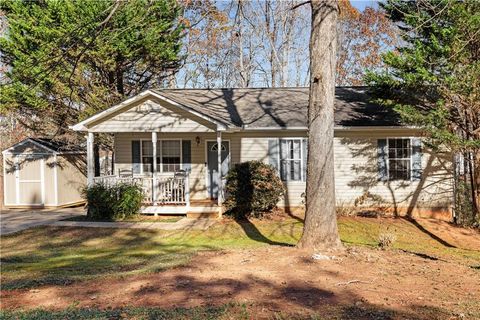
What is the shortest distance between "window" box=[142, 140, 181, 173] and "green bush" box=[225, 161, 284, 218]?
11.2ft

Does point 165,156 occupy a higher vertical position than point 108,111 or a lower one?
lower

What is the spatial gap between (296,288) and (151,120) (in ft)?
34.1

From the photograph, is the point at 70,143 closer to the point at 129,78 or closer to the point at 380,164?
the point at 129,78

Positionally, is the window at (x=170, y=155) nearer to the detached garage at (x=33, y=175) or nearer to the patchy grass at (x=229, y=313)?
the detached garage at (x=33, y=175)

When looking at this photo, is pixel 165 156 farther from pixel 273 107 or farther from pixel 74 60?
pixel 74 60

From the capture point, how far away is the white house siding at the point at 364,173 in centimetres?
1465

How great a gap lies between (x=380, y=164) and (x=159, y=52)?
34.4 feet

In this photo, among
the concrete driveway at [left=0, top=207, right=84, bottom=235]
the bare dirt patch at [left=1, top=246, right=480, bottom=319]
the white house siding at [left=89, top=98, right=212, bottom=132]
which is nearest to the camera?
the bare dirt patch at [left=1, top=246, right=480, bottom=319]

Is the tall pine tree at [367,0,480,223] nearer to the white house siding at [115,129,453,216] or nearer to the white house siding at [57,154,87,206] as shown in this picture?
the white house siding at [115,129,453,216]

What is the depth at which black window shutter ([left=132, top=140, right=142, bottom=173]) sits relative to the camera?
16.5m

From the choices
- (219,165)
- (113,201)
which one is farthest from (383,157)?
(113,201)

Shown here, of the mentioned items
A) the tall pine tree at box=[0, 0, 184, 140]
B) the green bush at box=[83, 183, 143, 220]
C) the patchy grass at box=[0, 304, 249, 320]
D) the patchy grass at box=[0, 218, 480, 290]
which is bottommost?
the patchy grass at box=[0, 218, 480, 290]

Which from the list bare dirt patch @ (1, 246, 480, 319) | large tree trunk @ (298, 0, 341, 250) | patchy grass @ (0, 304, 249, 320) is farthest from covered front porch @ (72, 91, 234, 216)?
patchy grass @ (0, 304, 249, 320)

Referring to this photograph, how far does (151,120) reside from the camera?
14.4 m
